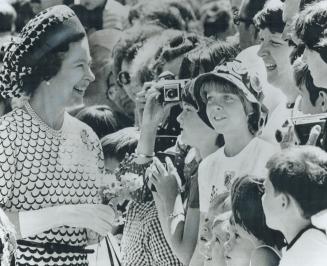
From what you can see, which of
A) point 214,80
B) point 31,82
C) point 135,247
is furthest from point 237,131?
point 31,82

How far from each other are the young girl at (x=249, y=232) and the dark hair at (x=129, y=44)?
782 millimetres

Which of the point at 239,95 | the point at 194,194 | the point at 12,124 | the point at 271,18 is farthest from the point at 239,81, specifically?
the point at 12,124

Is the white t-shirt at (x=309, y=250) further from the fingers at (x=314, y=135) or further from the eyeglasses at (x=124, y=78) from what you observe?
the eyeglasses at (x=124, y=78)

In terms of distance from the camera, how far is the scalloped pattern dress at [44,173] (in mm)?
3420

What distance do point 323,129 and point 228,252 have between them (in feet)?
2.05

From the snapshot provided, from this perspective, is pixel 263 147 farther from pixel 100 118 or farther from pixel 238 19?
pixel 100 118

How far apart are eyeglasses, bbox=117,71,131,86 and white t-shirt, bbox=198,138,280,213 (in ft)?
1.77

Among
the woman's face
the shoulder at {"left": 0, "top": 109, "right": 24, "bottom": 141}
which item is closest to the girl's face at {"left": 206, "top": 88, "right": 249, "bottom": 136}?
the woman's face

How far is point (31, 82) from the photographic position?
3.52 meters

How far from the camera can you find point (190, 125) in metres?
3.41

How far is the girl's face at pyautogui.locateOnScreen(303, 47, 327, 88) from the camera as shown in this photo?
3129 millimetres

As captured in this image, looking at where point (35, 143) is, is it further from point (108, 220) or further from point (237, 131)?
point (237, 131)

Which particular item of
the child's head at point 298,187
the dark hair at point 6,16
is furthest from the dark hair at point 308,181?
the dark hair at point 6,16

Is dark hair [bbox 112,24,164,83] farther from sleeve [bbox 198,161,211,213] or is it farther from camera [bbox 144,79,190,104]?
sleeve [bbox 198,161,211,213]
